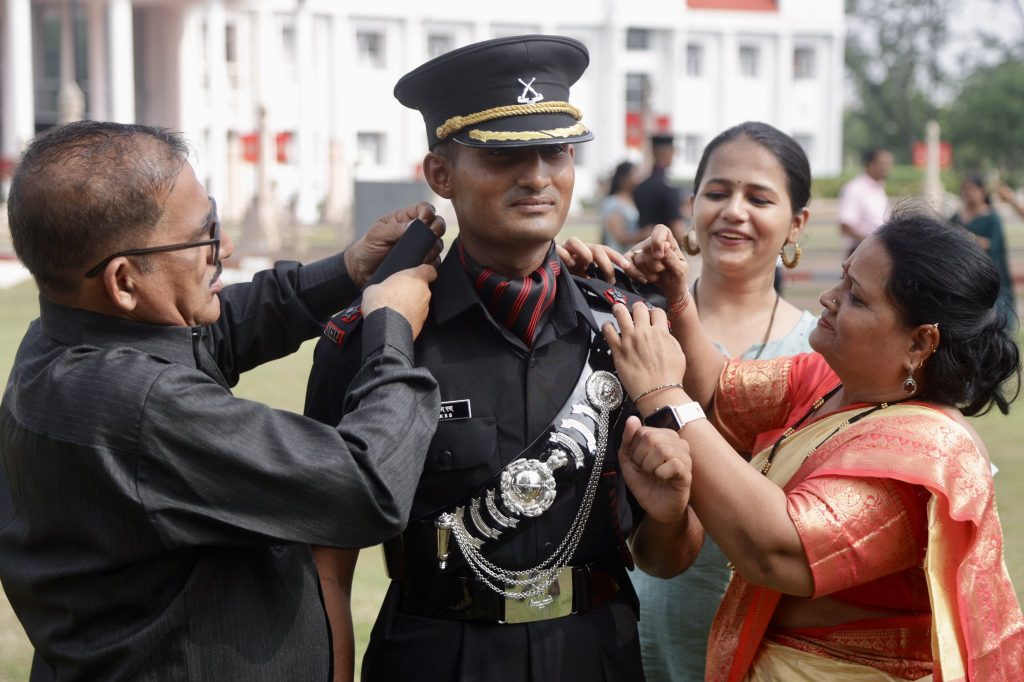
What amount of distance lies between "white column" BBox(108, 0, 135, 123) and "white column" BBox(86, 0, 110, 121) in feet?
4.34

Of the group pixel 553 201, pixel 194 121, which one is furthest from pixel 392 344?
pixel 194 121

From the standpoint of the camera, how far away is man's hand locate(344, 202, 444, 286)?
2.83 meters

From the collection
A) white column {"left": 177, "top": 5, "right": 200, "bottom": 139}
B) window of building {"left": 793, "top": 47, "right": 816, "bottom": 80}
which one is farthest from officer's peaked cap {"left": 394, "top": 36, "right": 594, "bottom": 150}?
window of building {"left": 793, "top": 47, "right": 816, "bottom": 80}

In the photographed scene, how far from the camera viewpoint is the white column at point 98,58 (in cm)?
4169

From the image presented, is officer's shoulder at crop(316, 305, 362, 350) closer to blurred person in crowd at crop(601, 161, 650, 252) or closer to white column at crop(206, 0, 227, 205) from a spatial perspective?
blurred person in crowd at crop(601, 161, 650, 252)

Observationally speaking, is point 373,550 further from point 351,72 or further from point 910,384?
point 351,72

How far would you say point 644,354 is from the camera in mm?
2455

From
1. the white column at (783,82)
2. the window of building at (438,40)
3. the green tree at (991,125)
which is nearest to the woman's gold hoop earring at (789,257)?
the green tree at (991,125)

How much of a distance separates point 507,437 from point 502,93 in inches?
29.2

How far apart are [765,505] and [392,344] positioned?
2.55 feet

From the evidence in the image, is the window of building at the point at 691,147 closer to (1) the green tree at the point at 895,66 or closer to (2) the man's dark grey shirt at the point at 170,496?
(1) the green tree at the point at 895,66

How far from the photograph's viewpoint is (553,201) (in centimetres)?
266

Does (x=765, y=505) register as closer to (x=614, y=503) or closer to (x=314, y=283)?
(x=614, y=503)

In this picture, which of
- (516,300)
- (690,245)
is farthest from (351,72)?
(516,300)
